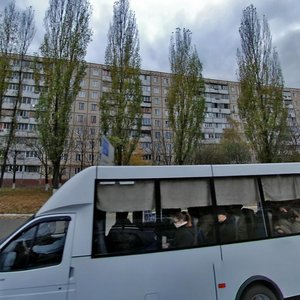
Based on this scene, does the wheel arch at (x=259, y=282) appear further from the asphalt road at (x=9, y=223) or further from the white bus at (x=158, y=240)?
the asphalt road at (x=9, y=223)

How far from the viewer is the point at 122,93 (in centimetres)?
2417

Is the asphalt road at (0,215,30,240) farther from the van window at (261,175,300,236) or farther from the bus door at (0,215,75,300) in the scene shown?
the van window at (261,175,300,236)

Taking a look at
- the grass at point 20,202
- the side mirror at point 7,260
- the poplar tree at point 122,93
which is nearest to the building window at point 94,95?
the poplar tree at point 122,93

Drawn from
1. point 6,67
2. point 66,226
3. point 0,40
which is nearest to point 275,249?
point 66,226

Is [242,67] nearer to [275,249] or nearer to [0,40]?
[0,40]

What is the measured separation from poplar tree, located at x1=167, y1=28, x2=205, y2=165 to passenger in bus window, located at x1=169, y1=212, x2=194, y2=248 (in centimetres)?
2116

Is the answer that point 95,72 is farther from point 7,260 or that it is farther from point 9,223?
point 7,260

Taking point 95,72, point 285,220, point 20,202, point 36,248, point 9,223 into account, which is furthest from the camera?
point 95,72

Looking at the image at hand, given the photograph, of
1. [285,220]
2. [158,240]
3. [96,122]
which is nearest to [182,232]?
[158,240]

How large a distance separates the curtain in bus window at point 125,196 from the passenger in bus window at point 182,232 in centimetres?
49

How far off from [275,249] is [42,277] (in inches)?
142

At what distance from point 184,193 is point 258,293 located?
193 centimetres

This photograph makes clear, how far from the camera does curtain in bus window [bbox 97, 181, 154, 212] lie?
4078 mm

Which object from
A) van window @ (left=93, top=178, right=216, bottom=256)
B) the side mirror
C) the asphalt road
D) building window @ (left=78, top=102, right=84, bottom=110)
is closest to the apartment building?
building window @ (left=78, top=102, right=84, bottom=110)
